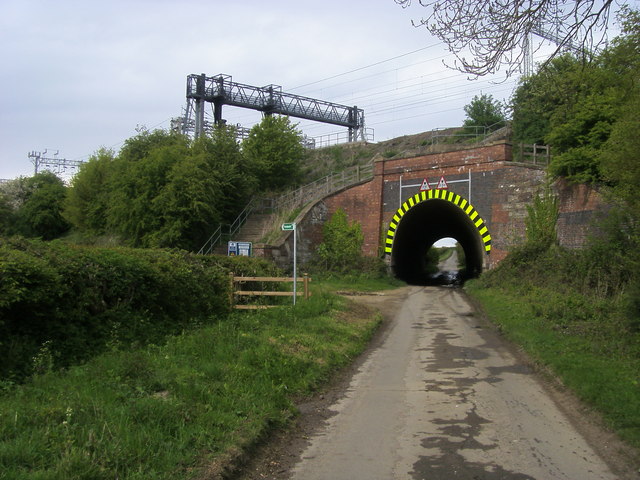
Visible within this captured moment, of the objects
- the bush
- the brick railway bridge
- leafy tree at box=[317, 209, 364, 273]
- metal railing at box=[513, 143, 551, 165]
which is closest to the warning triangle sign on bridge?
the brick railway bridge

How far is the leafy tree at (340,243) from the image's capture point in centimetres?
2875

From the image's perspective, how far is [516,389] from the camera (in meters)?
8.65

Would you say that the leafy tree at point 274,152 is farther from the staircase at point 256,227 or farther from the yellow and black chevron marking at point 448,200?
the yellow and black chevron marking at point 448,200

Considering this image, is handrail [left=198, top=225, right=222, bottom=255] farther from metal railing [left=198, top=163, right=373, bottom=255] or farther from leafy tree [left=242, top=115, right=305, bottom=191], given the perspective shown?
leafy tree [left=242, top=115, right=305, bottom=191]

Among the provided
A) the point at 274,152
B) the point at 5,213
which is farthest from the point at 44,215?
the point at 274,152

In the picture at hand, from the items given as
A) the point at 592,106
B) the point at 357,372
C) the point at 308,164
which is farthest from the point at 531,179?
the point at 308,164

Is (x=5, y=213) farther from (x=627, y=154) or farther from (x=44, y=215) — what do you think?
(x=627, y=154)

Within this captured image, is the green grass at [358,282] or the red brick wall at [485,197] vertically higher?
the red brick wall at [485,197]

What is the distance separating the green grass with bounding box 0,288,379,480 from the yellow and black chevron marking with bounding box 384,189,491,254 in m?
16.1

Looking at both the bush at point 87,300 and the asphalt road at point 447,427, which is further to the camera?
the bush at point 87,300

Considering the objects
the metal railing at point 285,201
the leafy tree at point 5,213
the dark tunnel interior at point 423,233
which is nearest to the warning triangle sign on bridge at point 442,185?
the dark tunnel interior at point 423,233

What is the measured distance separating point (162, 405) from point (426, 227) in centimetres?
3256

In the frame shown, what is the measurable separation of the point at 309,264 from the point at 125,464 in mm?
24194

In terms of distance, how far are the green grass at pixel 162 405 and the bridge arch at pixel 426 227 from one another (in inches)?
661
